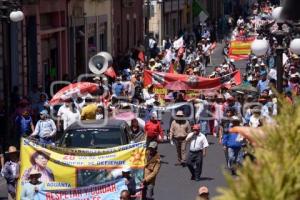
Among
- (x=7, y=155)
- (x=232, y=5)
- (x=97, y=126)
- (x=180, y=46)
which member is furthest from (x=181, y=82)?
(x=232, y=5)

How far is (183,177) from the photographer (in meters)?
19.3

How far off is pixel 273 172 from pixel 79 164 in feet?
36.2

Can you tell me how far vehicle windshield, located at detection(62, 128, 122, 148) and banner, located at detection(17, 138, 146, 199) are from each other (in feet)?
4.10

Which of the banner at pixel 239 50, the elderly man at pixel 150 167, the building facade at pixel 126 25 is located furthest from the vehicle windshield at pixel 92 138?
the building facade at pixel 126 25

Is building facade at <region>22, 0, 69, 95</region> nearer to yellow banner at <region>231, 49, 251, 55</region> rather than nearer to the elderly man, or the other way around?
yellow banner at <region>231, 49, 251, 55</region>

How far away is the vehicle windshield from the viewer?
16844 mm

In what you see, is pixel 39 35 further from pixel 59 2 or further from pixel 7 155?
pixel 7 155

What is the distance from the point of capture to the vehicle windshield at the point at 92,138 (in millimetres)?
16844

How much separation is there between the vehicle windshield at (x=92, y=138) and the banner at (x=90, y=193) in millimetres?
2438

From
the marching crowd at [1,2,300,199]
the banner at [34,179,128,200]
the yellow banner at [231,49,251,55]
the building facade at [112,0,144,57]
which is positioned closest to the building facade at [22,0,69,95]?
the marching crowd at [1,2,300,199]

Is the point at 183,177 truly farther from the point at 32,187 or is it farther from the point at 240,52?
the point at 240,52

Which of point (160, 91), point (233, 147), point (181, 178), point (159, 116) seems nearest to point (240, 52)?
point (160, 91)

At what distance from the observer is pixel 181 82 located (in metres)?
27.2

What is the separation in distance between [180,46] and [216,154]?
22215 millimetres
